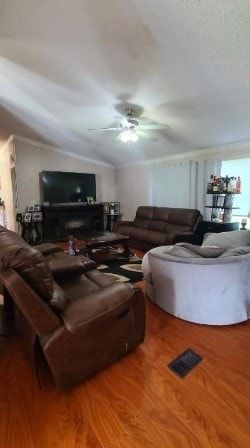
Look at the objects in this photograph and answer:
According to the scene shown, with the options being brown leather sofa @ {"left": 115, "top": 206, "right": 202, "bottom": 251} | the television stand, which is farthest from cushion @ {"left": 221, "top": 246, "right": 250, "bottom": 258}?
the television stand

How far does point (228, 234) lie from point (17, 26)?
3251mm

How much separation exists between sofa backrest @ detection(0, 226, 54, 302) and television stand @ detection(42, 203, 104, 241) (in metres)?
4.51

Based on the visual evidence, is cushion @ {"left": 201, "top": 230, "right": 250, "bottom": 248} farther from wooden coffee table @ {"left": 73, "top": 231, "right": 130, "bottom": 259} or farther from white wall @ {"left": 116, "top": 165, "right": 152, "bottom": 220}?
A: white wall @ {"left": 116, "top": 165, "right": 152, "bottom": 220}

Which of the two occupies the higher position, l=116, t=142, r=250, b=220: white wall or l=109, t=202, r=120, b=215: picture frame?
l=116, t=142, r=250, b=220: white wall

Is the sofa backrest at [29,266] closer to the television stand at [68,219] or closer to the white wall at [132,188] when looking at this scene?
the television stand at [68,219]

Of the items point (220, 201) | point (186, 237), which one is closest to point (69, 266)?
point (186, 237)

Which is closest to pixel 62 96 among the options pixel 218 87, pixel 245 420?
pixel 218 87

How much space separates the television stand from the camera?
5785 millimetres

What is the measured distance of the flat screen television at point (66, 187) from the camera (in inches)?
228

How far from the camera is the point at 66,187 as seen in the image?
19.9ft

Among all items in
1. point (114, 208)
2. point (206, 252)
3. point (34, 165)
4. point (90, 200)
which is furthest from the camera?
point (114, 208)

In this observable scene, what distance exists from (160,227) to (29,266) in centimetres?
386

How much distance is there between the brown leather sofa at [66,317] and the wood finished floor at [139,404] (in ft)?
0.45

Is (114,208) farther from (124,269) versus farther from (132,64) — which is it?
(132,64)
